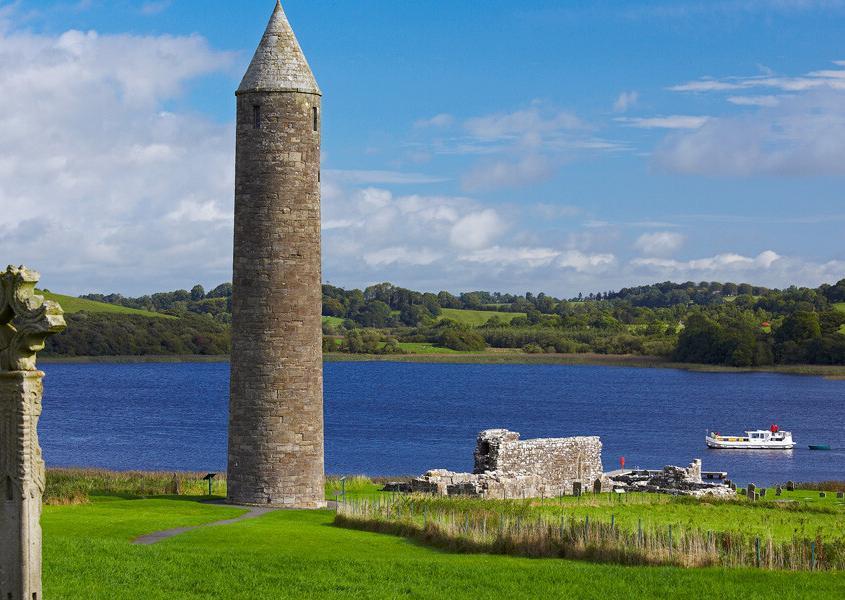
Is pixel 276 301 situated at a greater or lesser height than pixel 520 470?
greater

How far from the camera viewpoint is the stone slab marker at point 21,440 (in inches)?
547

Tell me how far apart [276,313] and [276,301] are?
0.88 feet

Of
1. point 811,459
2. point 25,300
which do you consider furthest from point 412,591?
point 811,459

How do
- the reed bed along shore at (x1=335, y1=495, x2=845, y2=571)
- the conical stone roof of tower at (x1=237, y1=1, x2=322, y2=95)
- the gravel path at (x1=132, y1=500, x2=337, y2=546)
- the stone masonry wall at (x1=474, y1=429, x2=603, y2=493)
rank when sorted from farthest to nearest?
the stone masonry wall at (x1=474, y1=429, x2=603, y2=493), the conical stone roof of tower at (x1=237, y1=1, x2=322, y2=95), the gravel path at (x1=132, y1=500, x2=337, y2=546), the reed bed along shore at (x1=335, y1=495, x2=845, y2=571)

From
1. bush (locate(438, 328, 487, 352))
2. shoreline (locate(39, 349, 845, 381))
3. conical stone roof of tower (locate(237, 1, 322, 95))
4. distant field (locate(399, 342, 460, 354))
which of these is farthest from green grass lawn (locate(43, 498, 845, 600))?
bush (locate(438, 328, 487, 352))

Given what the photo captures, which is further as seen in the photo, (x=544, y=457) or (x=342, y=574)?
(x=544, y=457)

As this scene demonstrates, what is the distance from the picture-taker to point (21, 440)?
13.9 meters

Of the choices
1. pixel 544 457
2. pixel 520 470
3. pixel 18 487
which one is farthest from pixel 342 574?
pixel 544 457

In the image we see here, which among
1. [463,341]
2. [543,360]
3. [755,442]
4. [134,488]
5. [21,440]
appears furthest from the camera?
[463,341]

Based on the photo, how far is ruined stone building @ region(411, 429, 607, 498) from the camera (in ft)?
106

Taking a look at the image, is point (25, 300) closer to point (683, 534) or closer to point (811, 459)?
point (683, 534)

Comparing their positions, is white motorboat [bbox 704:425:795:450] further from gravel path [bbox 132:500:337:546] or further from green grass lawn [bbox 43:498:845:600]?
green grass lawn [bbox 43:498:845:600]

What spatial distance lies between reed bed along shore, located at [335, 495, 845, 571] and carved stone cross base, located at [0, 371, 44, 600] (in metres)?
10.5

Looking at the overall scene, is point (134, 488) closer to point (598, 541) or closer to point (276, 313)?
point (276, 313)
